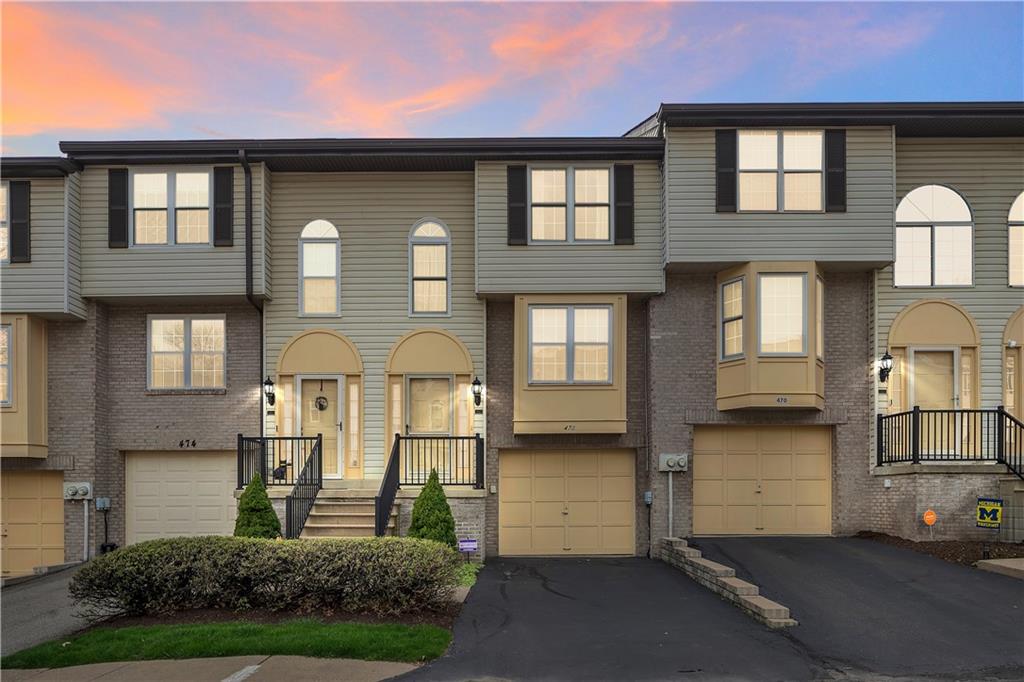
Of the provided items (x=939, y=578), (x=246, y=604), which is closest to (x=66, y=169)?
(x=246, y=604)

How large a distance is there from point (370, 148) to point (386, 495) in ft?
21.9

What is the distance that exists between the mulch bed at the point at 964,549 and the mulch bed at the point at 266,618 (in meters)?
8.52

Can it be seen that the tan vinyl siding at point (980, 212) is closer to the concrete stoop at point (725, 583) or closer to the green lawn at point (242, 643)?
the concrete stoop at point (725, 583)

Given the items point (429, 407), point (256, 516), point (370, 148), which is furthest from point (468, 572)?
point (370, 148)

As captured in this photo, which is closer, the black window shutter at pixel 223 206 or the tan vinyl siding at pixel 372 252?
the black window shutter at pixel 223 206

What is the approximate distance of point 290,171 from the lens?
17.7 meters

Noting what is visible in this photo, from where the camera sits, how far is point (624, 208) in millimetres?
16969

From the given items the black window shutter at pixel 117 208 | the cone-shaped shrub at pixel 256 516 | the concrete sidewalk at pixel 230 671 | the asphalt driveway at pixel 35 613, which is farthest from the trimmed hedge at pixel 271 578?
the black window shutter at pixel 117 208

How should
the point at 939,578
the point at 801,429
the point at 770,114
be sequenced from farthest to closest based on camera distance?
1. the point at 801,429
2. the point at 770,114
3. the point at 939,578

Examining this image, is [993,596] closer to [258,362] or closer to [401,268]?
[401,268]

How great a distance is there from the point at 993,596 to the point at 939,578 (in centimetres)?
108

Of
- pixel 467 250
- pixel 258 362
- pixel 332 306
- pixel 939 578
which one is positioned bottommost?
pixel 939 578

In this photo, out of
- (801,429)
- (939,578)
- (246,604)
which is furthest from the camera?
(801,429)

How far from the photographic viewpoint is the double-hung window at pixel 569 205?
17.0 m
